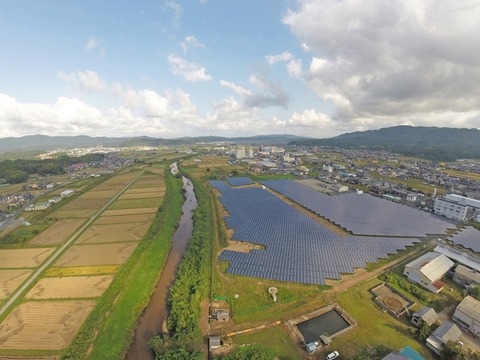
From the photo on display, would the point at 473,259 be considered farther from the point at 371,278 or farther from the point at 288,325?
the point at 288,325

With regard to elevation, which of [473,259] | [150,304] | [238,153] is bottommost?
[150,304]

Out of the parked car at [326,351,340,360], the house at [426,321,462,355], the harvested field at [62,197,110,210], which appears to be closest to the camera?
the parked car at [326,351,340,360]

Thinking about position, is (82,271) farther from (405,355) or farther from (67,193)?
(67,193)

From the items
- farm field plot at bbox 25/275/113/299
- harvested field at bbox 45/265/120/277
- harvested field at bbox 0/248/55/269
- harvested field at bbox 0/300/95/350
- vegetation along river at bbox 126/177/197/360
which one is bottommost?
vegetation along river at bbox 126/177/197/360

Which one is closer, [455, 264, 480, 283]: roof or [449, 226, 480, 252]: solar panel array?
[455, 264, 480, 283]: roof

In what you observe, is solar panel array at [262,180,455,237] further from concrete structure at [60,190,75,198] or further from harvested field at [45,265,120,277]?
concrete structure at [60,190,75,198]

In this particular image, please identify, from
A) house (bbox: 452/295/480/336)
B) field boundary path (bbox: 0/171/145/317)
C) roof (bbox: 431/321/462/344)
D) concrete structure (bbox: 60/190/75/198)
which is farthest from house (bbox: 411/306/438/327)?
concrete structure (bbox: 60/190/75/198)

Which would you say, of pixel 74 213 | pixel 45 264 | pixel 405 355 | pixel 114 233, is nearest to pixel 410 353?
pixel 405 355

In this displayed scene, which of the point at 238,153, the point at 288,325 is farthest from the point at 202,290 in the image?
the point at 238,153
